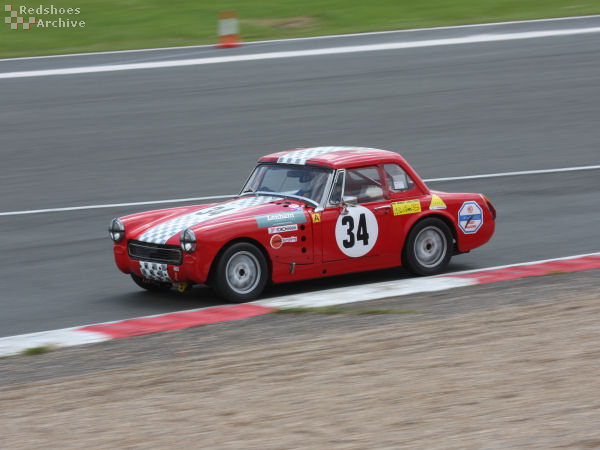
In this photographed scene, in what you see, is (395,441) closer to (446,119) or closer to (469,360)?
(469,360)

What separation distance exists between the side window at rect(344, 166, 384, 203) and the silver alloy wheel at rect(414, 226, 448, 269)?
0.67 metres

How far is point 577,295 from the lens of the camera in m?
8.62

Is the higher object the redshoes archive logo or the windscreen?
the redshoes archive logo

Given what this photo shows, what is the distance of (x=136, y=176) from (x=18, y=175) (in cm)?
191

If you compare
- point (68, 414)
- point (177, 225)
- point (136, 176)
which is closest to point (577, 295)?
point (177, 225)

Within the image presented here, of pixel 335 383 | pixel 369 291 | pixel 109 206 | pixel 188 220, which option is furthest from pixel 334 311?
pixel 109 206

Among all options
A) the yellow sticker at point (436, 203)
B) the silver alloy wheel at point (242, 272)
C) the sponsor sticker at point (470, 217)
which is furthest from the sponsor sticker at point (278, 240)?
the sponsor sticker at point (470, 217)

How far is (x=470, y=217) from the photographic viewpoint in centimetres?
1036

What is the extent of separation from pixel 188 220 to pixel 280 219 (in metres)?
0.89

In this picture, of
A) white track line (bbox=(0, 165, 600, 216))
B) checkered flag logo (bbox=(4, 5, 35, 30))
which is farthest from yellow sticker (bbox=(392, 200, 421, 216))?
checkered flag logo (bbox=(4, 5, 35, 30))

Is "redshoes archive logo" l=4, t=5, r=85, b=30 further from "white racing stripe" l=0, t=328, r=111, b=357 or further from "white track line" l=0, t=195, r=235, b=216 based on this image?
"white racing stripe" l=0, t=328, r=111, b=357

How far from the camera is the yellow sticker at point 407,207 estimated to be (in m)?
9.85

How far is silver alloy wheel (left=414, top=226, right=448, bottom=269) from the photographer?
1009 cm

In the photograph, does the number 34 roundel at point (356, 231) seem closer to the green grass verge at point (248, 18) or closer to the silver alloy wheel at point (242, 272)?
the silver alloy wheel at point (242, 272)
